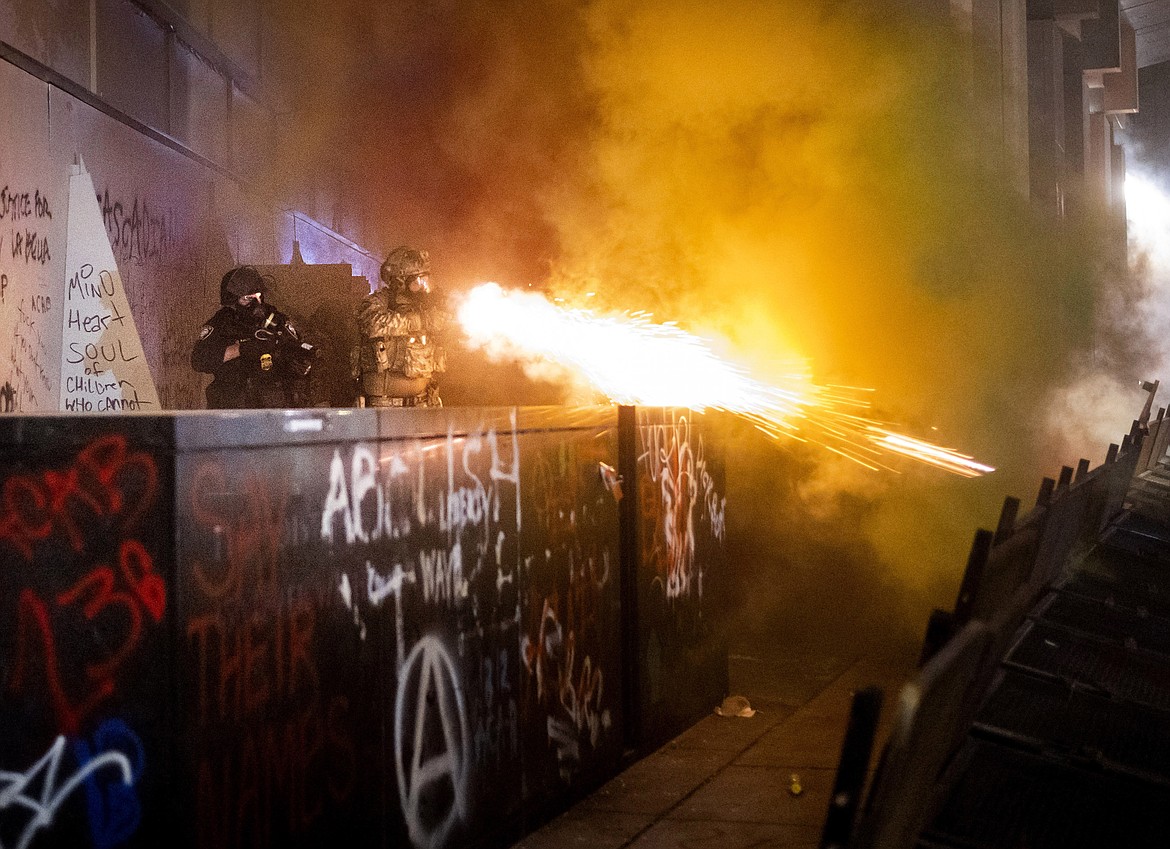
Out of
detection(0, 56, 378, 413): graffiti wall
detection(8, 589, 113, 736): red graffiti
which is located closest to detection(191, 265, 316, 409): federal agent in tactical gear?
detection(0, 56, 378, 413): graffiti wall

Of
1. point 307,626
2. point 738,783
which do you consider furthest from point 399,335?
point 307,626

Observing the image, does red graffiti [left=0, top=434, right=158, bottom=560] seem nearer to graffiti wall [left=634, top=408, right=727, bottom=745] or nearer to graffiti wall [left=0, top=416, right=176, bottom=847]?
graffiti wall [left=0, top=416, right=176, bottom=847]

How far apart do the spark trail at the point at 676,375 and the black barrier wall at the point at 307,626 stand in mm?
4066

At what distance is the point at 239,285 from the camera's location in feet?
27.3

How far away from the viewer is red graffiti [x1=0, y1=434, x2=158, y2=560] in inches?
114

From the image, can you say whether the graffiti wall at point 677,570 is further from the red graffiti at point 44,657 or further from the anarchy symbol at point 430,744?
the red graffiti at point 44,657

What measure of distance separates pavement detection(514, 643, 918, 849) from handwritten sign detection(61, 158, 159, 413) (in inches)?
159

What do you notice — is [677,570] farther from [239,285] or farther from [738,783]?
[239,285]

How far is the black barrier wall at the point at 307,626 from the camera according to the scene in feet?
9.63

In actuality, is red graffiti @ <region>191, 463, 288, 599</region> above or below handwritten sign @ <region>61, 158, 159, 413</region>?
below

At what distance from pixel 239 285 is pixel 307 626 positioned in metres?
5.06

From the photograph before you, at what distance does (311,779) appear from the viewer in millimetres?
3662

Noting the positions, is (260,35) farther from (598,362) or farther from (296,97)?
(598,362)

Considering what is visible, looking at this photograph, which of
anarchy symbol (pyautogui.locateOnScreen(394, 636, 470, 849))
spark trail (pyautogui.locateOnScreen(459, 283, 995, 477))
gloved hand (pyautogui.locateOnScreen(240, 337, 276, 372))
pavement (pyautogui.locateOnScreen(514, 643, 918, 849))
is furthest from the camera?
spark trail (pyautogui.locateOnScreen(459, 283, 995, 477))
